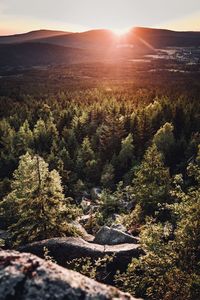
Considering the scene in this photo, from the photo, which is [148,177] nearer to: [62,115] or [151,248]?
[151,248]

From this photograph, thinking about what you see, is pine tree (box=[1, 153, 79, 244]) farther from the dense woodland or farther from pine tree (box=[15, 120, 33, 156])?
pine tree (box=[15, 120, 33, 156])

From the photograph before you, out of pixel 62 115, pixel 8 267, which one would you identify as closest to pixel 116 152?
pixel 62 115

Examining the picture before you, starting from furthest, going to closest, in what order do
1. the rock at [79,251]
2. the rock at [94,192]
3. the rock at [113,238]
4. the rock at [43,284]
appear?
1. the rock at [94,192]
2. the rock at [113,238]
3. the rock at [79,251]
4. the rock at [43,284]

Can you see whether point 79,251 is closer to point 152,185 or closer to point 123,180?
point 152,185

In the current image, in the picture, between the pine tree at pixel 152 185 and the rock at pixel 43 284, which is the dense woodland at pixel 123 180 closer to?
the pine tree at pixel 152 185

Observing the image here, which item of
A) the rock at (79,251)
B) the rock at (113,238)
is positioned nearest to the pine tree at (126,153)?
the rock at (113,238)

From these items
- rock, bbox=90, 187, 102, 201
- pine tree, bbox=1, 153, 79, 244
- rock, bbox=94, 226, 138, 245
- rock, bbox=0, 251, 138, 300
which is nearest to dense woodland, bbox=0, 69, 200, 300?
pine tree, bbox=1, 153, 79, 244
